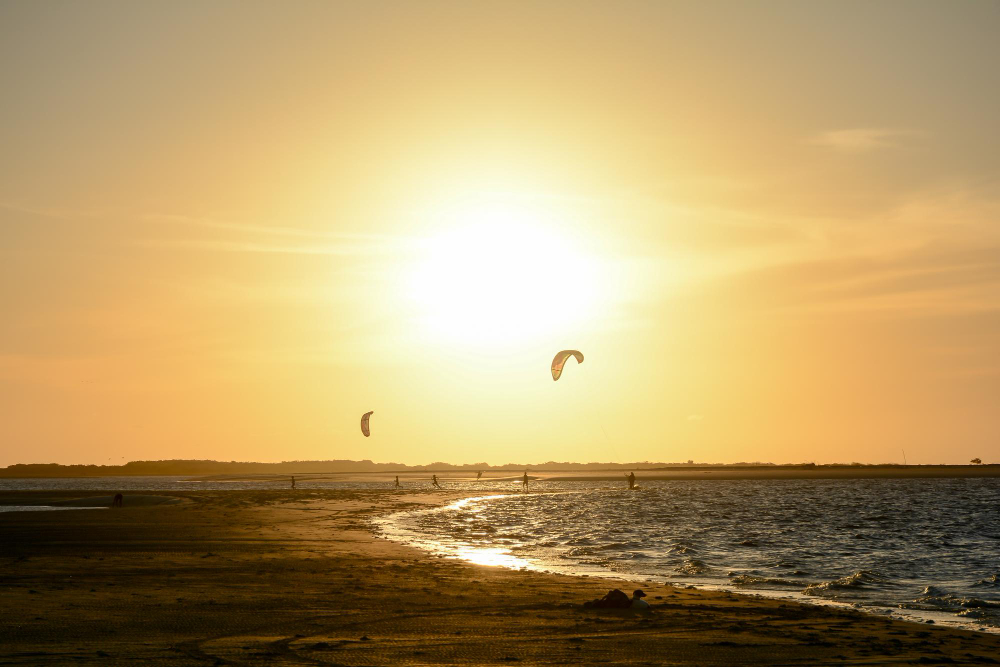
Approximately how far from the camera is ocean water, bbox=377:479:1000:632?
20.2 m

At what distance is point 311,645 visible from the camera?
11992mm

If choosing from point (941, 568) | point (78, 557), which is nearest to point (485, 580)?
point (78, 557)

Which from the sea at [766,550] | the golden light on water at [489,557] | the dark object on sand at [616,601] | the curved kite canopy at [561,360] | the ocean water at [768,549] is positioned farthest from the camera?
the curved kite canopy at [561,360]

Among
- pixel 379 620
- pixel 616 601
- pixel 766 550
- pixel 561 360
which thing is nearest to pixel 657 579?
pixel 616 601

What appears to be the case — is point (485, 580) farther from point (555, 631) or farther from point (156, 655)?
point (156, 655)

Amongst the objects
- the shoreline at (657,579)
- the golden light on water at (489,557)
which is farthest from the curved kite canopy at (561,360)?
the golden light on water at (489,557)

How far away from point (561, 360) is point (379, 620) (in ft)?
149

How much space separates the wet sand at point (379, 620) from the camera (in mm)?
11609

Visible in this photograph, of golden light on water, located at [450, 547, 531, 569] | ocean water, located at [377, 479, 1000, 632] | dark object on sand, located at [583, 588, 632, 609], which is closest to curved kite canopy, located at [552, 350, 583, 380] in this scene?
ocean water, located at [377, 479, 1000, 632]

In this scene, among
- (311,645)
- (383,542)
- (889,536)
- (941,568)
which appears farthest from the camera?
(889,536)

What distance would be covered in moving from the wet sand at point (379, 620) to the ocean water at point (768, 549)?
2.96 meters

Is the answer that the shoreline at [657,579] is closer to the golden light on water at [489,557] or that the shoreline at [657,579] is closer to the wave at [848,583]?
the golden light on water at [489,557]

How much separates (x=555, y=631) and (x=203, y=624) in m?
5.28

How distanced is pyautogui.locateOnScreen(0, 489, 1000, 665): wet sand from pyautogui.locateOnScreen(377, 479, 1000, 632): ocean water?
2.96 metres
